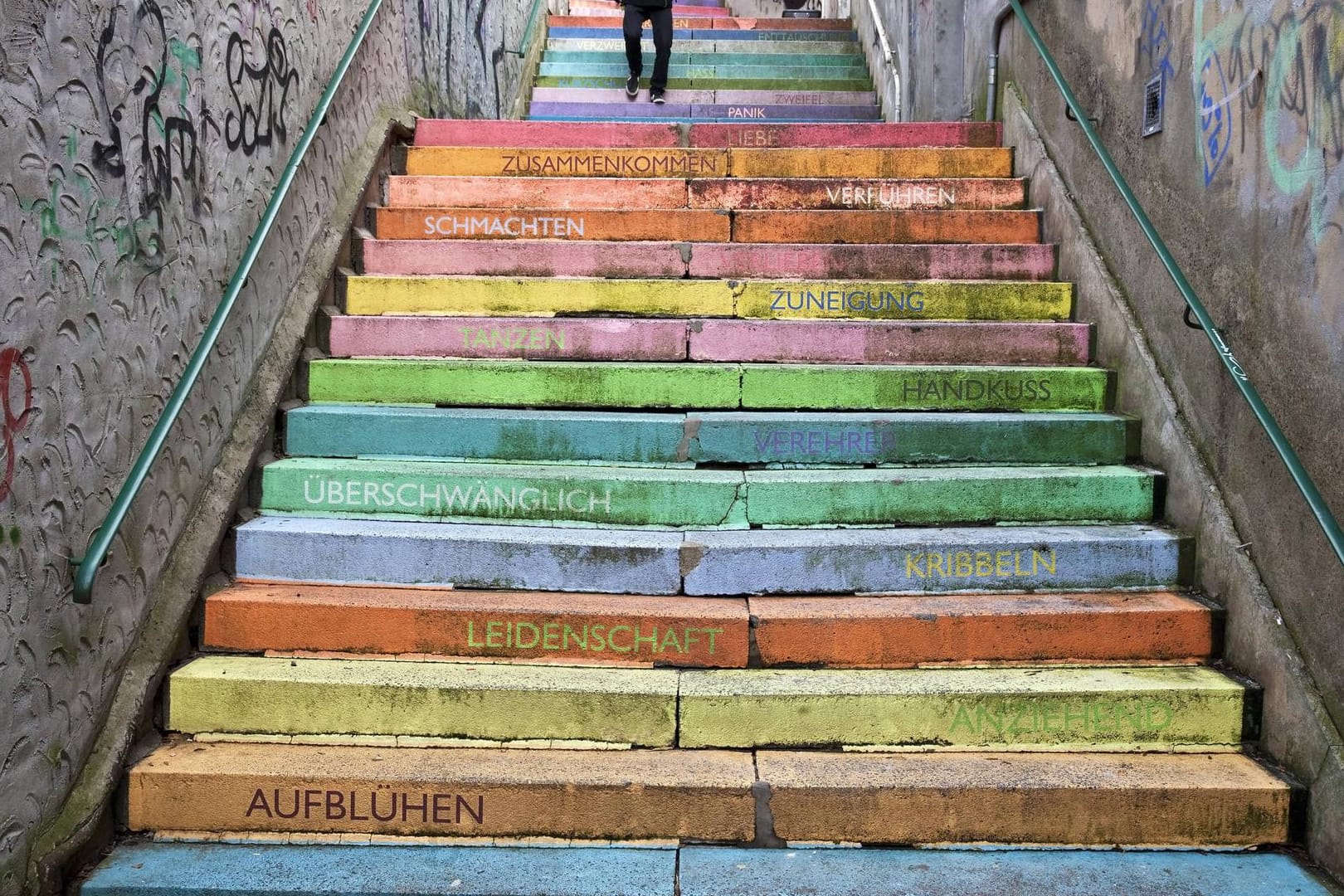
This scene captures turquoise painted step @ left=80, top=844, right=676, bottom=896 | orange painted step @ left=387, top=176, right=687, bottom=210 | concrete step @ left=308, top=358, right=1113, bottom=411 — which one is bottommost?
turquoise painted step @ left=80, top=844, right=676, bottom=896

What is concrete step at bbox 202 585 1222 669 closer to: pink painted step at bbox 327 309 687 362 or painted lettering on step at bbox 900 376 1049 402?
painted lettering on step at bbox 900 376 1049 402

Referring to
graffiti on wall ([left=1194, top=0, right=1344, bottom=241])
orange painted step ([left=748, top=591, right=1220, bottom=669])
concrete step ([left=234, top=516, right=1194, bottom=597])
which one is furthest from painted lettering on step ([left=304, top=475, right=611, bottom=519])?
graffiti on wall ([left=1194, top=0, right=1344, bottom=241])

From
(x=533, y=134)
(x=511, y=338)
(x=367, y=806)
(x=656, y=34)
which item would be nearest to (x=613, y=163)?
(x=533, y=134)

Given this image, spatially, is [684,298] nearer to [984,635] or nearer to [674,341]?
[674,341]

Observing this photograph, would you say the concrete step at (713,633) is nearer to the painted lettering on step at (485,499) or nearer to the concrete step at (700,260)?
the painted lettering on step at (485,499)

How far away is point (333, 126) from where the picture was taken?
4.51 metres

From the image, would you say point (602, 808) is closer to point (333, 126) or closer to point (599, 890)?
point (599, 890)

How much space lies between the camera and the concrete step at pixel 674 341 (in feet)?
13.9

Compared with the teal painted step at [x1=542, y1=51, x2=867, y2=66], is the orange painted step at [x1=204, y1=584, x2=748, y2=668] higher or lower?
lower

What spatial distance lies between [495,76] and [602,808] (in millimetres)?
6424

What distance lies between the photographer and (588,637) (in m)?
3.19

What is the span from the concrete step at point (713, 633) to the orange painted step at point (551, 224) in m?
2.25

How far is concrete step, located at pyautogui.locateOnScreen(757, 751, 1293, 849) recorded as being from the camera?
274 cm

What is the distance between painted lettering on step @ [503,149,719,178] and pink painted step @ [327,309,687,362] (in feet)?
4.89
